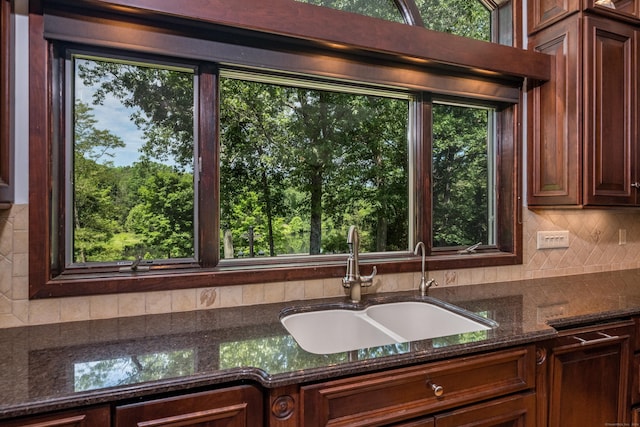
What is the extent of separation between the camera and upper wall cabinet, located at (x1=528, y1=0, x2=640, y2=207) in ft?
5.94

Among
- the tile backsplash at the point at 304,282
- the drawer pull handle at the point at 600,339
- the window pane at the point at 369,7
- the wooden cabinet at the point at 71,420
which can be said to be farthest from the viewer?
the window pane at the point at 369,7

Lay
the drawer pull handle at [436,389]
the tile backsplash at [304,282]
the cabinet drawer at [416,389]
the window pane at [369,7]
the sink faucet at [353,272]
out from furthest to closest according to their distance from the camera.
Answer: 1. the window pane at [369,7]
2. the sink faucet at [353,272]
3. the tile backsplash at [304,282]
4. the drawer pull handle at [436,389]
5. the cabinet drawer at [416,389]

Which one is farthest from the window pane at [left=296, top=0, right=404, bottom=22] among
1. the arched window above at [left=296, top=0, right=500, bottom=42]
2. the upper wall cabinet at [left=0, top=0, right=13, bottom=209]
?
the upper wall cabinet at [left=0, top=0, right=13, bottom=209]

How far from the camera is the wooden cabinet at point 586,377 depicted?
4.30ft

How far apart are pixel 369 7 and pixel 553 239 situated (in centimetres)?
174

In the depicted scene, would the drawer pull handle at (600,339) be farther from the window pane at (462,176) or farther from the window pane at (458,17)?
the window pane at (458,17)

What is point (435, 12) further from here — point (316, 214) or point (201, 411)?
point (201, 411)

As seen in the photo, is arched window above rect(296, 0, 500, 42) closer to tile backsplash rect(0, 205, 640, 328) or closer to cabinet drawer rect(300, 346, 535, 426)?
tile backsplash rect(0, 205, 640, 328)

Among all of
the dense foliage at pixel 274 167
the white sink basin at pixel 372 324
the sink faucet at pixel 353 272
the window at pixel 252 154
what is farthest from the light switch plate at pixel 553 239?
the sink faucet at pixel 353 272

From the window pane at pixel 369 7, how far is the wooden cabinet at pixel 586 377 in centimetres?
178

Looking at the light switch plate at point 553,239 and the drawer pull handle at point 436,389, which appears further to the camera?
the light switch plate at point 553,239

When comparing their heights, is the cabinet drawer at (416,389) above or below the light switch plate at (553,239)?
below

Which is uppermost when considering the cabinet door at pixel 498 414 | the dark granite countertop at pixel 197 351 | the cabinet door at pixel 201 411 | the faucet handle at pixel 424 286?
the faucet handle at pixel 424 286

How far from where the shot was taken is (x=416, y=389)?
1069 mm
